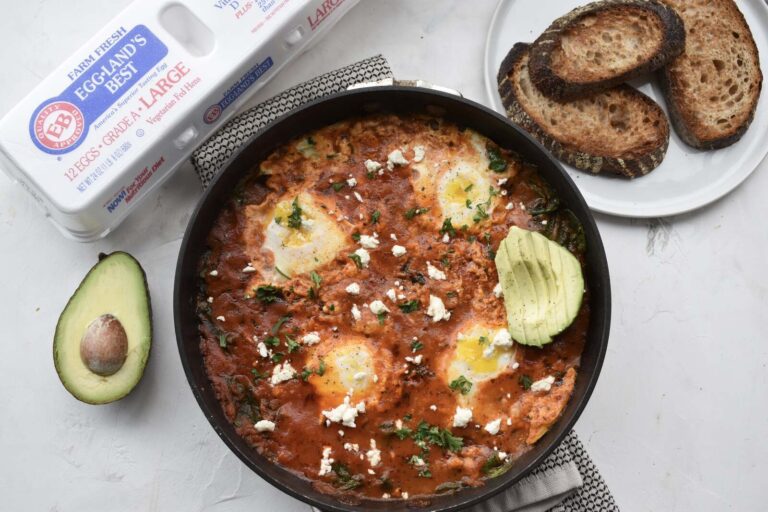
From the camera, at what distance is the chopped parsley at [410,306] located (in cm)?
289

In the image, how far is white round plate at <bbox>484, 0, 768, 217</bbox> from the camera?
3264 mm

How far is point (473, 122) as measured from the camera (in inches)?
116

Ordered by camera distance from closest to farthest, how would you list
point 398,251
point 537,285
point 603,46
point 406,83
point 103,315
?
point 537,285, point 398,251, point 103,315, point 406,83, point 603,46

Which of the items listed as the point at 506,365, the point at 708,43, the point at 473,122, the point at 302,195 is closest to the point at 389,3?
the point at 473,122

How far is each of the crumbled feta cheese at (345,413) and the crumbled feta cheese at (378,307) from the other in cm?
32

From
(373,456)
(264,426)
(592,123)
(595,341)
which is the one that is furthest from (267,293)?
(592,123)

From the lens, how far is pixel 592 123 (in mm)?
3283

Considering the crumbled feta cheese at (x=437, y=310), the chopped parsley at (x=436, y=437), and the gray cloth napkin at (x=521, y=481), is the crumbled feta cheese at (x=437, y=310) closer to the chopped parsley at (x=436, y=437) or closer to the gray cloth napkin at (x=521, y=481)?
the chopped parsley at (x=436, y=437)

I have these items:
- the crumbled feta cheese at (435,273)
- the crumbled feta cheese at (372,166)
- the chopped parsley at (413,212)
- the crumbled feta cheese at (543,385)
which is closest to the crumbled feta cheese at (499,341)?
the crumbled feta cheese at (543,385)

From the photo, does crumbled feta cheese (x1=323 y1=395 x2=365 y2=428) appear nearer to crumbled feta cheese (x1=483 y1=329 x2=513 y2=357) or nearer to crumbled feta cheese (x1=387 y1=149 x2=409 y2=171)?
crumbled feta cheese (x1=483 y1=329 x2=513 y2=357)

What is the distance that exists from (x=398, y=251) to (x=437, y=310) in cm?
25

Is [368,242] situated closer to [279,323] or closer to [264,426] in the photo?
[279,323]

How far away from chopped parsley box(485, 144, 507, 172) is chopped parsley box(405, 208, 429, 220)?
11.4 inches

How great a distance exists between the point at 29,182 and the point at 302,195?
3.15 ft
